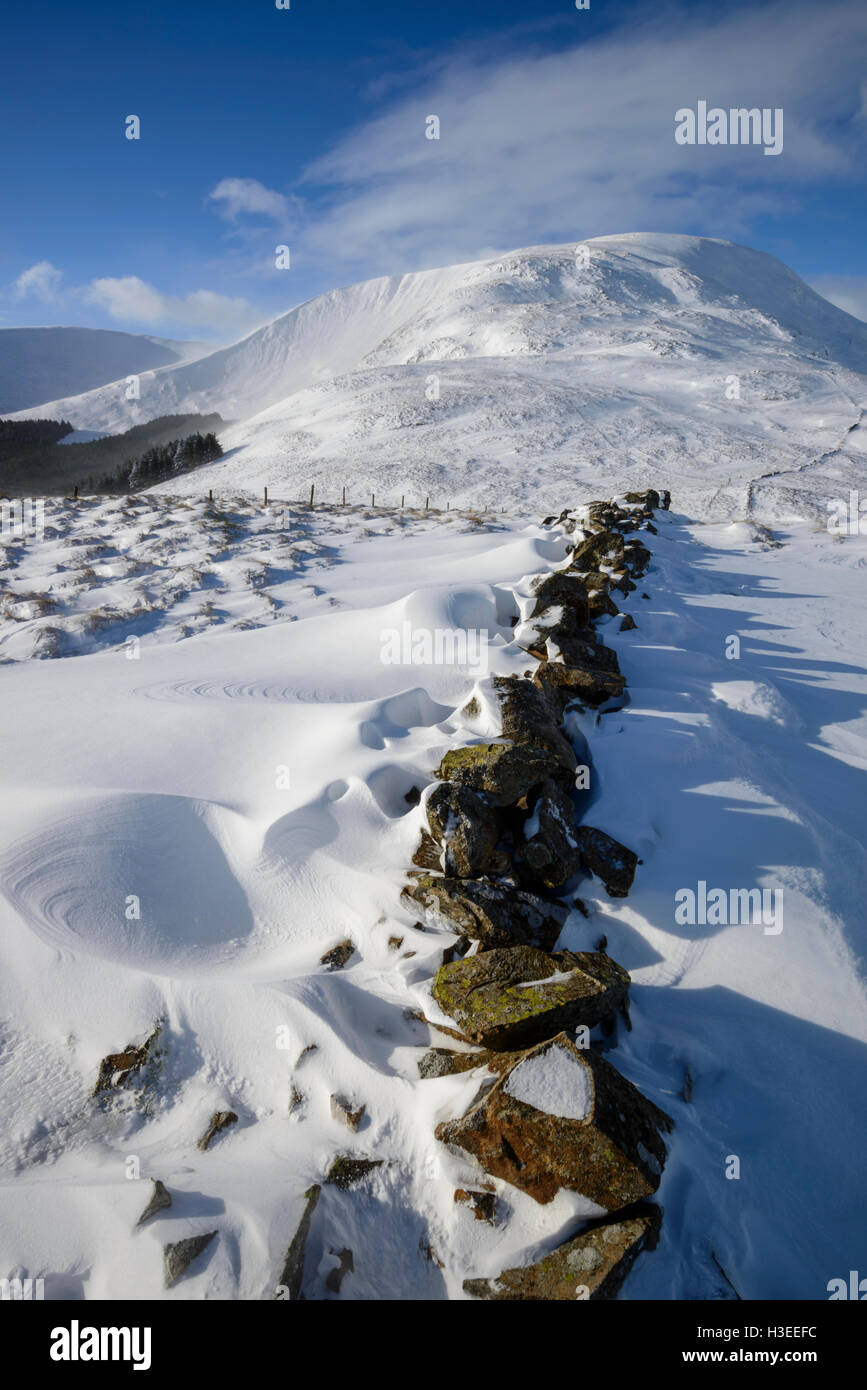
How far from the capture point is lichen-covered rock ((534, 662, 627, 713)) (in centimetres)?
716

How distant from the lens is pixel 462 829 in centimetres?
458

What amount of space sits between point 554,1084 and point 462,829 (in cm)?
189

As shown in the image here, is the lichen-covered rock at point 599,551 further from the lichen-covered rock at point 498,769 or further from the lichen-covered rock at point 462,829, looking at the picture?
the lichen-covered rock at point 462,829

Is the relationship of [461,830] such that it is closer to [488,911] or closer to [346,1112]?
[488,911]

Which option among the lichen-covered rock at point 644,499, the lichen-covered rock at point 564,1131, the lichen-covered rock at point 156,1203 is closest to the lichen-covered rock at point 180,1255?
the lichen-covered rock at point 156,1203

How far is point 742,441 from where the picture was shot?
125 ft

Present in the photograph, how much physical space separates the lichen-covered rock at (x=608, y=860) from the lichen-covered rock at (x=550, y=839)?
0.10 meters

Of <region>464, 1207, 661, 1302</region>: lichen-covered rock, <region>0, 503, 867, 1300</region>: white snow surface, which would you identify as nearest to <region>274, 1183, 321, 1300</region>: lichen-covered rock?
<region>0, 503, 867, 1300</region>: white snow surface

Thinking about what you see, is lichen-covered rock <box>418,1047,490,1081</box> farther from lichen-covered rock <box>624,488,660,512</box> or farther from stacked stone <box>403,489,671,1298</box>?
lichen-covered rock <box>624,488,660,512</box>

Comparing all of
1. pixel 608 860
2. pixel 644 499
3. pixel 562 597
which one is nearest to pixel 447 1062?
pixel 608 860

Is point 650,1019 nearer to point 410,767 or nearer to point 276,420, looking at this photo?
point 410,767

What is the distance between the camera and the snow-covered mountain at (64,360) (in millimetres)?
108625

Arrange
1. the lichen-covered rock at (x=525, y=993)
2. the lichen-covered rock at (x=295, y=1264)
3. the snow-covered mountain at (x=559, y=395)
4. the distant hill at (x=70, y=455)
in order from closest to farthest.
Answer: the lichen-covered rock at (x=295, y=1264) < the lichen-covered rock at (x=525, y=993) < the snow-covered mountain at (x=559, y=395) < the distant hill at (x=70, y=455)
